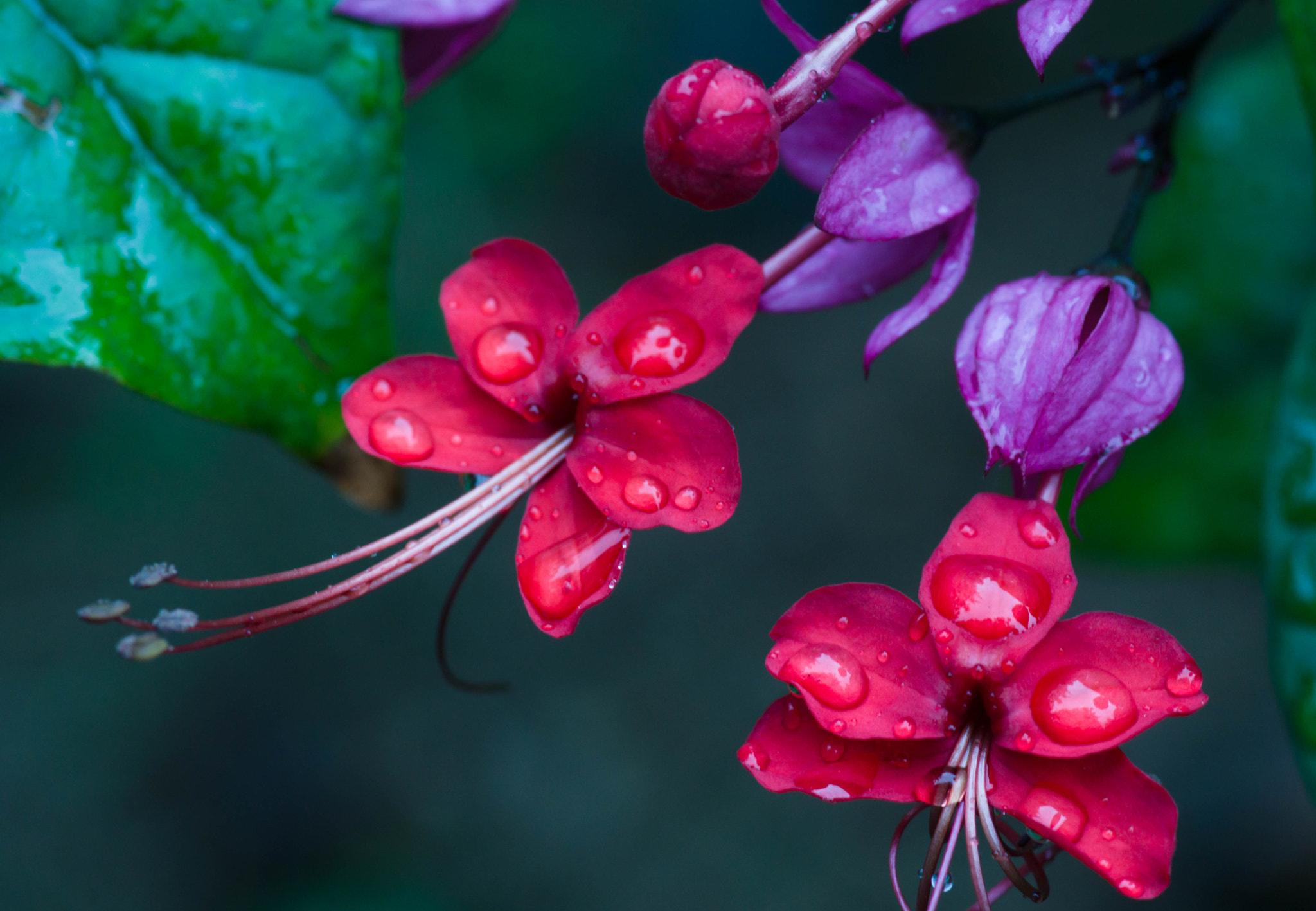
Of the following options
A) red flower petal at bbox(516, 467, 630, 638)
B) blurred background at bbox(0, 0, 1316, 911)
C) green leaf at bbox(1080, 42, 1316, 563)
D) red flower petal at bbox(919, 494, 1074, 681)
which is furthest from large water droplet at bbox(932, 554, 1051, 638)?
blurred background at bbox(0, 0, 1316, 911)

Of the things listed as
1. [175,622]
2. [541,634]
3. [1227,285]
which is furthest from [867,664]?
[541,634]

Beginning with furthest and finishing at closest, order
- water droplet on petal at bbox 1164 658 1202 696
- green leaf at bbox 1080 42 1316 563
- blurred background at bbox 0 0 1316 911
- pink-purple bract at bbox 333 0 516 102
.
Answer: blurred background at bbox 0 0 1316 911 < green leaf at bbox 1080 42 1316 563 < pink-purple bract at bbox 333 0 516 102 < water droplet on petal at bbox 1164 658 1202 696

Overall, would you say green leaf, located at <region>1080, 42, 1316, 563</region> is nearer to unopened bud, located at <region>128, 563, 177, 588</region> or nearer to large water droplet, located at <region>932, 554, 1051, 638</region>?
large water droplet, located at <region>932, 554, 1051, 638</region>

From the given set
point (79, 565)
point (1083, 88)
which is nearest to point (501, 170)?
point (79, 565)

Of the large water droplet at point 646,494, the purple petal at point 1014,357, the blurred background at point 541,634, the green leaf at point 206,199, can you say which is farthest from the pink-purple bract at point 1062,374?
the blurred background at point 541,634

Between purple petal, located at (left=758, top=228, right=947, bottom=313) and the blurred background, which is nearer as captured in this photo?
purple petal, located at (left=758, top=228, right=947, bottom=313)
